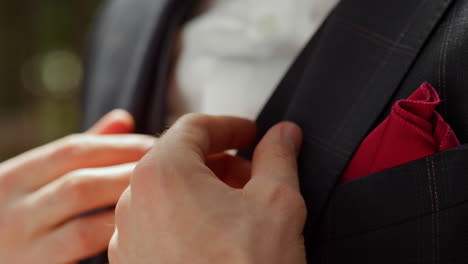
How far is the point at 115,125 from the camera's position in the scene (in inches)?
25.3

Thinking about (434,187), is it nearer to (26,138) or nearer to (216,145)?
(216,145)

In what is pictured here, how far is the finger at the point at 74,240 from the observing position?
21.2 inches

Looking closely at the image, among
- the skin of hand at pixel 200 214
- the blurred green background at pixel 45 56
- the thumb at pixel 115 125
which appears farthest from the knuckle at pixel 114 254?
the blurred green background at pixel 45 56

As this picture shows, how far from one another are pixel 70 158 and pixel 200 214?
22 cm

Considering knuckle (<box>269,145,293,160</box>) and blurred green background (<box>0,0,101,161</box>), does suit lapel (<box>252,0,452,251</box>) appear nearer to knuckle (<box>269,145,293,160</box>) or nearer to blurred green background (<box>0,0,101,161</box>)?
knuckle (<box>269,145,293,160</box>)

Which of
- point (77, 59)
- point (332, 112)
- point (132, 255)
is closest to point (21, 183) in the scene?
point (132, 255)

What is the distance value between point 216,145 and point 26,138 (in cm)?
199

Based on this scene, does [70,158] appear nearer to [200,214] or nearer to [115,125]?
[115,125]

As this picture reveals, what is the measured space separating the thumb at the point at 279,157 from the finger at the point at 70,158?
143 millimetres

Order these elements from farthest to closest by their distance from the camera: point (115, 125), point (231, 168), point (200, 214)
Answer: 1. point (115, 125)
2. point (231, 168)
3. point (200, 214)

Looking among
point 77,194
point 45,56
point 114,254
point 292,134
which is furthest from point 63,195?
point 45,56

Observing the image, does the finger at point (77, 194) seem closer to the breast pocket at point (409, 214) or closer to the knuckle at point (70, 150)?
the knuckle at point (70, 150)

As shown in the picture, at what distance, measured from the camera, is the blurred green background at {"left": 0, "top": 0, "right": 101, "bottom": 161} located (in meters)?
2.17

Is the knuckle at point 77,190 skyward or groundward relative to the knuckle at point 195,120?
groundward
